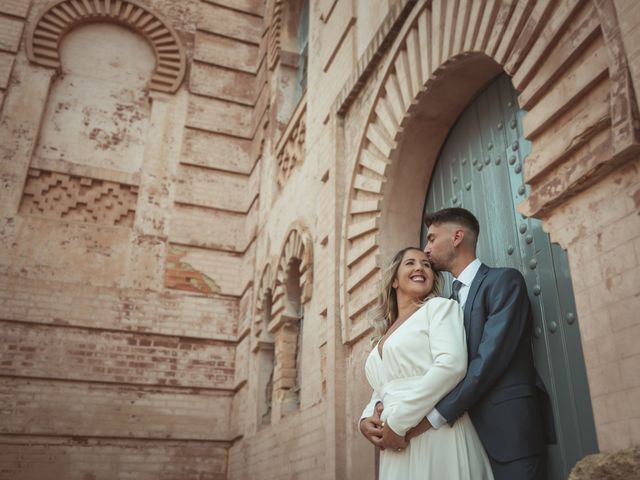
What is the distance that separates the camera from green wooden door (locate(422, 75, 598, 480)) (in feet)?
8.91

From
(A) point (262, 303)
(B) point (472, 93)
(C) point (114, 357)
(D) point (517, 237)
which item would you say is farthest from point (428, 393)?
(C) point (114, 357)

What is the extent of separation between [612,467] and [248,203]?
7.94 meters

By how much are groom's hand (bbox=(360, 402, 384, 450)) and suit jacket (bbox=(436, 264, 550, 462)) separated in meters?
0.28

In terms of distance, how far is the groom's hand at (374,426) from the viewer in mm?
2342

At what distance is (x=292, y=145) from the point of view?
7520mm

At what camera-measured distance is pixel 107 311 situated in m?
8.20

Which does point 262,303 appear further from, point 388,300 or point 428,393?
point 428,393

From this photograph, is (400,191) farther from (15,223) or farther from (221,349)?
(15,223)

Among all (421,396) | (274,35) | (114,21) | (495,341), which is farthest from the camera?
(114,21)

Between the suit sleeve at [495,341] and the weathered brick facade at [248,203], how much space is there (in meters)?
0.24

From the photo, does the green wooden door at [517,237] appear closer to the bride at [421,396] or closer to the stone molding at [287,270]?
the bride at [421,396]

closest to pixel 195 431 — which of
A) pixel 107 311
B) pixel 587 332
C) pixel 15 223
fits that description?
pixel 107 311

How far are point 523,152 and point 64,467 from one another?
22.2 feet

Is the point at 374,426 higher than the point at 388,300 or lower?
lower
